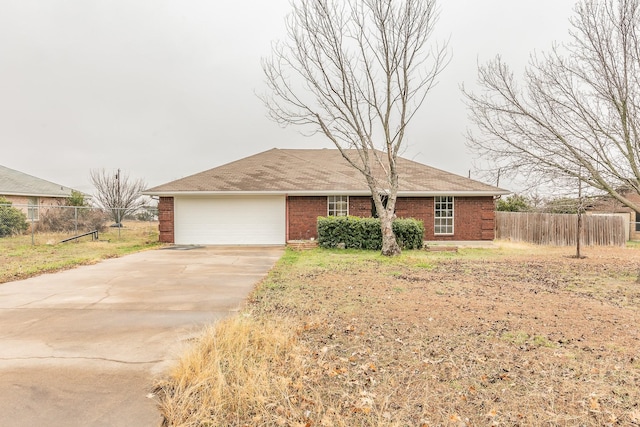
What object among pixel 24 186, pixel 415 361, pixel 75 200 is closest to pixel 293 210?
pixel 415 361

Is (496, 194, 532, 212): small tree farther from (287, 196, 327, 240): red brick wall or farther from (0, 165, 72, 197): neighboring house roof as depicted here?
(0, 165, 72, 197): neighboring house roof

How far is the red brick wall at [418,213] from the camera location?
17328 millimetres

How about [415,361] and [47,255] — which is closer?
[415,361]

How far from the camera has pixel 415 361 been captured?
4020 millimetres

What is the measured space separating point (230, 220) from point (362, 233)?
21.2ft

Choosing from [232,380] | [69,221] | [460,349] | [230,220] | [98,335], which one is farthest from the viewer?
[69,221]

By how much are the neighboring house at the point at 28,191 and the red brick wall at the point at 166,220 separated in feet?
30.2

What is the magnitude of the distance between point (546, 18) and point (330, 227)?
31.7 ft

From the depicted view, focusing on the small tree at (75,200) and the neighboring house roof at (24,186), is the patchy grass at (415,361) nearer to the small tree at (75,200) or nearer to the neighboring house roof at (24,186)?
the neighboring house roof at (24,186)

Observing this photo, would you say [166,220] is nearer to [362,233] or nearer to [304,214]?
[304,214]

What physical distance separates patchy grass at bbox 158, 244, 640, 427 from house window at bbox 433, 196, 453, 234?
33.0ft

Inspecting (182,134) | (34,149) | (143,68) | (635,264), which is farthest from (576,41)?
(34,149)

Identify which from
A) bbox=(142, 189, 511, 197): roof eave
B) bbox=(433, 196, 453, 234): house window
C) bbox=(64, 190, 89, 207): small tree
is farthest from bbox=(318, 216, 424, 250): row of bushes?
bbox=(64, 190, 89, 207): small tree

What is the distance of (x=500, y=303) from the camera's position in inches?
257
